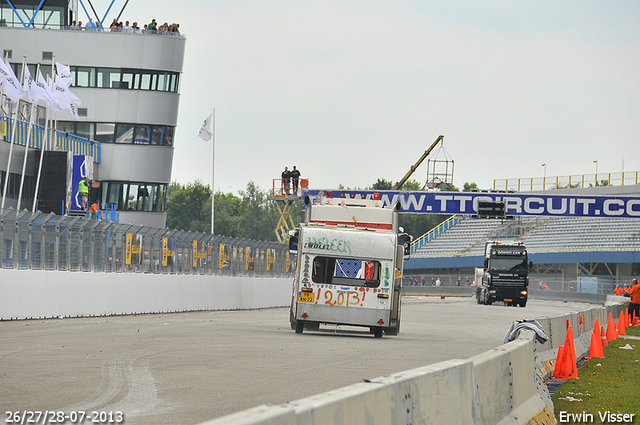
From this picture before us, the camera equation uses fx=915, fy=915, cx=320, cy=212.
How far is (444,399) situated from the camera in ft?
19.9

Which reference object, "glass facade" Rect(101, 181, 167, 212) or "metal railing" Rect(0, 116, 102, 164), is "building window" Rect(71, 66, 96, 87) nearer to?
"metal railing" Rect(0, 116, 102, 164)

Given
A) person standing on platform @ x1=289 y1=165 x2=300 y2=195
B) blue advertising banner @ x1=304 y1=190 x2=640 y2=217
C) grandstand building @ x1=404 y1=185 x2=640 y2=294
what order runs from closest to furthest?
blue advertising banner @ x1=304 y1=190 x2=640 y2=217, person standing on platform @ x1=289 y1=165 x2=300 y2=195, grandstand building @ x1=404 y1=185 x2=640 y2=294

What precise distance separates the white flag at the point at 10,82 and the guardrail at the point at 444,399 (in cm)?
2970

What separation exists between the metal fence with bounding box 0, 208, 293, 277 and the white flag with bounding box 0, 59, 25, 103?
1051cm

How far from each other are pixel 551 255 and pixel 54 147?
44.9 meters

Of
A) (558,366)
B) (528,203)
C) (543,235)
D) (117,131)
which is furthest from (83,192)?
(543,235)

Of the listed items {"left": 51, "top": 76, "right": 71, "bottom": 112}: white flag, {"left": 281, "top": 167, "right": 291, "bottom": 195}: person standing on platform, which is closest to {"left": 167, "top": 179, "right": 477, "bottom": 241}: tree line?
{"left": 281, "top": 167, "right": 291, "bottom": 195}: person standing on platform

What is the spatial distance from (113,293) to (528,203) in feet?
105

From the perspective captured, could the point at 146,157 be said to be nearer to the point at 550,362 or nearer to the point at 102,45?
the point at 102,45

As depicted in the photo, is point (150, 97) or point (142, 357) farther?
point (150, 97)

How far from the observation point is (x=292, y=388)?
1057 cm

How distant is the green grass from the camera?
10523 mm

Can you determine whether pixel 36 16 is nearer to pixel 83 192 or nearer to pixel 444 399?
pixel 83 192

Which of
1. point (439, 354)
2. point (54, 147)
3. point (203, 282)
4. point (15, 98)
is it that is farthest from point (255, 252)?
point (439, 354)
